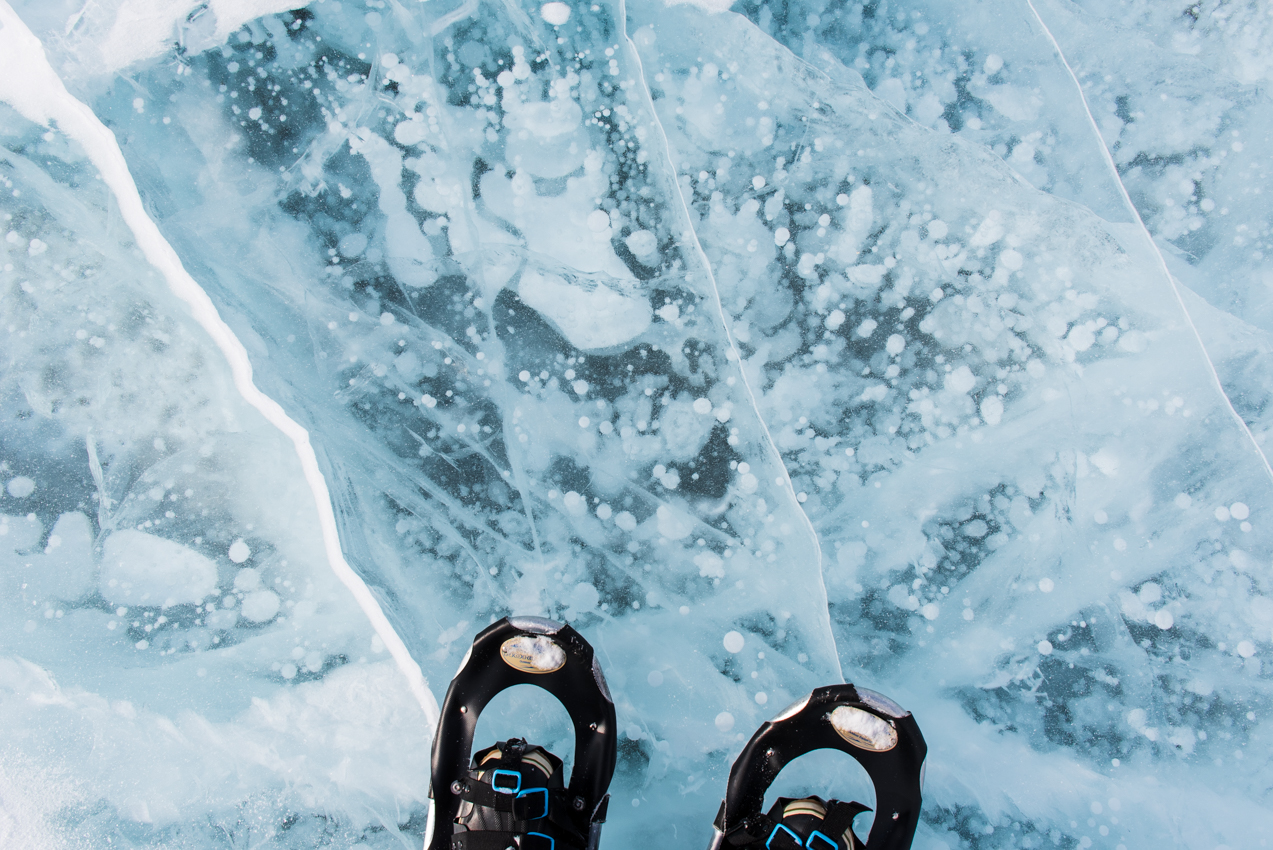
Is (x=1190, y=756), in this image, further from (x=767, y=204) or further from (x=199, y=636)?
(x=199, y=636)

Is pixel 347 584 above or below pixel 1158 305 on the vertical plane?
below

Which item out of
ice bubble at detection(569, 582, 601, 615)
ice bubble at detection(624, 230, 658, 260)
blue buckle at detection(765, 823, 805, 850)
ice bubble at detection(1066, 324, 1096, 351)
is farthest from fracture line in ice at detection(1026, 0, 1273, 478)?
ice bubble at detection(569, 582, 601, 615)

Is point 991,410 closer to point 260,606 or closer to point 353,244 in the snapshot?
point 353,244

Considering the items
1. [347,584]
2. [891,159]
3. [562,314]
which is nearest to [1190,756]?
[891,159]

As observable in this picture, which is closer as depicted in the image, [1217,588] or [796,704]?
[796,704]

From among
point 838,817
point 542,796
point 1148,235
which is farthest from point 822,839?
point 1148,235

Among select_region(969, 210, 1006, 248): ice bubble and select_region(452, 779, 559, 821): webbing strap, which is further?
select_region(969, 210, 1006, 248): ice bubble

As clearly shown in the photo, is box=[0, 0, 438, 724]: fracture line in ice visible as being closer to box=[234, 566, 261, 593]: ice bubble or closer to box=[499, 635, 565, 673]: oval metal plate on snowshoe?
box=[234, 566, 261, 593]: ice bubble

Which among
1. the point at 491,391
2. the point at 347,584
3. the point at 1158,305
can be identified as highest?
the point at 1158,305
